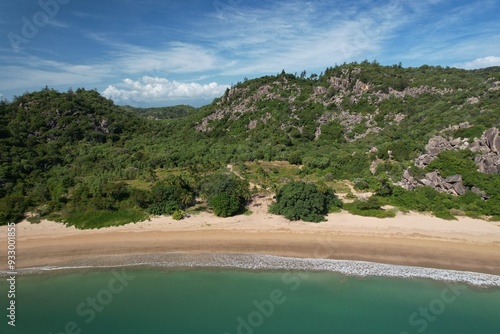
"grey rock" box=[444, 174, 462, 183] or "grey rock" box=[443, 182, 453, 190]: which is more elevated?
"grey rock" box=[444, 174, 462, 183]

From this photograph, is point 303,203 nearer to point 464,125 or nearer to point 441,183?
point 441,183

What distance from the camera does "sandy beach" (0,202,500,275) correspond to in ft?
86.2

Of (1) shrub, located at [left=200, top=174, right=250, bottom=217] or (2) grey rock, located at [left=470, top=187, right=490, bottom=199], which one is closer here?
(2) grey rock, located at [left=470, top=187, right=490, bottom=199]

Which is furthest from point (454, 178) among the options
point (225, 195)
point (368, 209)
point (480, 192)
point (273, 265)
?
point (225, 195)

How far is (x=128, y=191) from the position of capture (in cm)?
3791

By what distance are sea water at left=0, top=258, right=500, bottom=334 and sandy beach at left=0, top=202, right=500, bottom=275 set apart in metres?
2.48

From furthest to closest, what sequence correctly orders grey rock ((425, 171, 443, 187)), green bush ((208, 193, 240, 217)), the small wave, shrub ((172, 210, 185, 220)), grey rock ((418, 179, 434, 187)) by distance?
1. grey rock ((418, 179, 434, 187))
2. grey rock ((425, 171, 443, 187))
3. green bush ((208, 193, 240, 217))
4. shrub ((172, 210, 185, 220))
5. the small wave

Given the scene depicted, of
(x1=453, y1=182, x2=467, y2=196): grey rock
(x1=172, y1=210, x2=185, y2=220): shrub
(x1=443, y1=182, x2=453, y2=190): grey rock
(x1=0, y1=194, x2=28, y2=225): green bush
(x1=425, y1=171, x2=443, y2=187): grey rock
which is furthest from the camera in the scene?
(x1=425, y1=171, x2=443, y2=187): grey rock

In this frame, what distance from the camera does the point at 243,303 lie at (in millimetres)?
21844

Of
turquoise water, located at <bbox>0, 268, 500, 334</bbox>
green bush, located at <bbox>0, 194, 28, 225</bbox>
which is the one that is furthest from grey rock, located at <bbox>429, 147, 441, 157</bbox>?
green bush, located at <bbox>0, 194, 28, 225</bbox>

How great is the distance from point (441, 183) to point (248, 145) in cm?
3972

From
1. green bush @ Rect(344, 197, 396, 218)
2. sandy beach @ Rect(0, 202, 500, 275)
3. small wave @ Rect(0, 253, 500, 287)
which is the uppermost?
green bush @ Rect(344, 197, 396, 218)

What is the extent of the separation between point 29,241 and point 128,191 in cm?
1126

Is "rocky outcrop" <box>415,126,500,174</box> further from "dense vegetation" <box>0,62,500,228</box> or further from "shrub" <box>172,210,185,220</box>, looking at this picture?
"shrub" <box>172,210,185,220</box>
